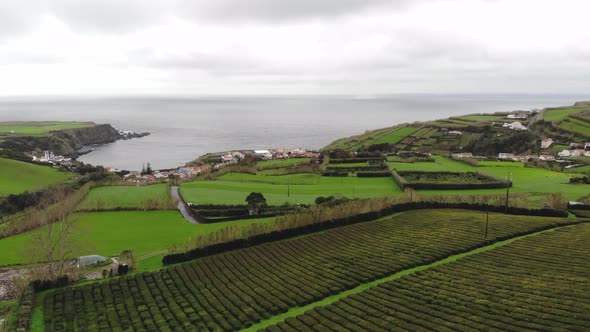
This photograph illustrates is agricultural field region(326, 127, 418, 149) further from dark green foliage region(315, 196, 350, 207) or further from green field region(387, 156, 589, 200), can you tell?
dark green foliage region(315, 196, 350, 207)

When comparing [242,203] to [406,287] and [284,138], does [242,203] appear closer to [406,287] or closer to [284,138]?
[406,287]

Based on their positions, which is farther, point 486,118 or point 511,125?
point 486,118

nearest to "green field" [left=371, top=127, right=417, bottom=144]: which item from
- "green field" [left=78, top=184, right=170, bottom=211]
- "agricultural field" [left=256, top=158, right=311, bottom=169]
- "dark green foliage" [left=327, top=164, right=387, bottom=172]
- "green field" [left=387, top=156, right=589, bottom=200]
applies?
"green field" [left=387, top=156, right=589, bottom=200]

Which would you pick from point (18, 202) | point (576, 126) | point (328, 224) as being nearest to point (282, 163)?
point (18, 202)

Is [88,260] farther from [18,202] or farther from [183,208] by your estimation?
[18,202]

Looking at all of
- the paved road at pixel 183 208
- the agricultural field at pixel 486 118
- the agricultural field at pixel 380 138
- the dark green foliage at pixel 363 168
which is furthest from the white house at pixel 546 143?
the paved road at pixel 183 208
